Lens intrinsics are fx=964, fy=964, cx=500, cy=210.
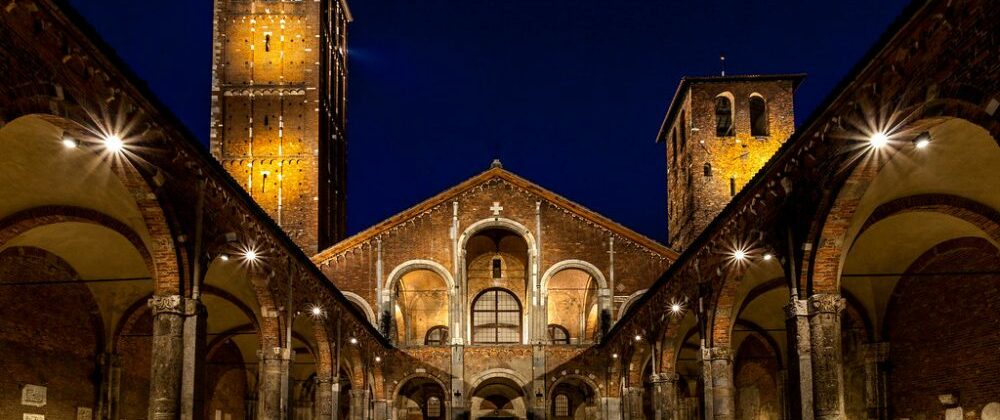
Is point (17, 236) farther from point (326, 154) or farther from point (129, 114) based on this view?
point (326, 154)

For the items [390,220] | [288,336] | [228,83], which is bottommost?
[288,336]

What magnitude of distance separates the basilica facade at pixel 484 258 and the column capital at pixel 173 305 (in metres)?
0.04

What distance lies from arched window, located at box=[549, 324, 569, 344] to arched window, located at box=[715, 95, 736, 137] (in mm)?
10738

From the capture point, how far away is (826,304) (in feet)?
42.3

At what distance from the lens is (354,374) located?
2875cm

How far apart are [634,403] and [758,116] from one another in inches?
727

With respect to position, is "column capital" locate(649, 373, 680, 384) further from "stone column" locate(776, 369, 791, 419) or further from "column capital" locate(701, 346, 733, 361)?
"stone column" locate(776, 369, 791, 419)

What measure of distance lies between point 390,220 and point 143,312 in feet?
48.2

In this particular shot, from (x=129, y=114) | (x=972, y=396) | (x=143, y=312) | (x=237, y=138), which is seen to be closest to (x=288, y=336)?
(x=143, y=312)

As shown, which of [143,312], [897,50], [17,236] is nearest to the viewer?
[897,50]

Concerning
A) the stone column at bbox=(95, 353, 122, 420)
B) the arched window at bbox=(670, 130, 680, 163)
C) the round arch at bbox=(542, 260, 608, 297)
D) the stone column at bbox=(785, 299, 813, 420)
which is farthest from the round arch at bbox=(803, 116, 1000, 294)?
the arched window at bbox=(670, 130, 680, 163)

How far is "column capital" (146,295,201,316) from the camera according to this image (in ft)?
42.7

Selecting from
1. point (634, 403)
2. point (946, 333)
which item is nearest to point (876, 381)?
point (946, 333)

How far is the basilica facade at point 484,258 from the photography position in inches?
440
